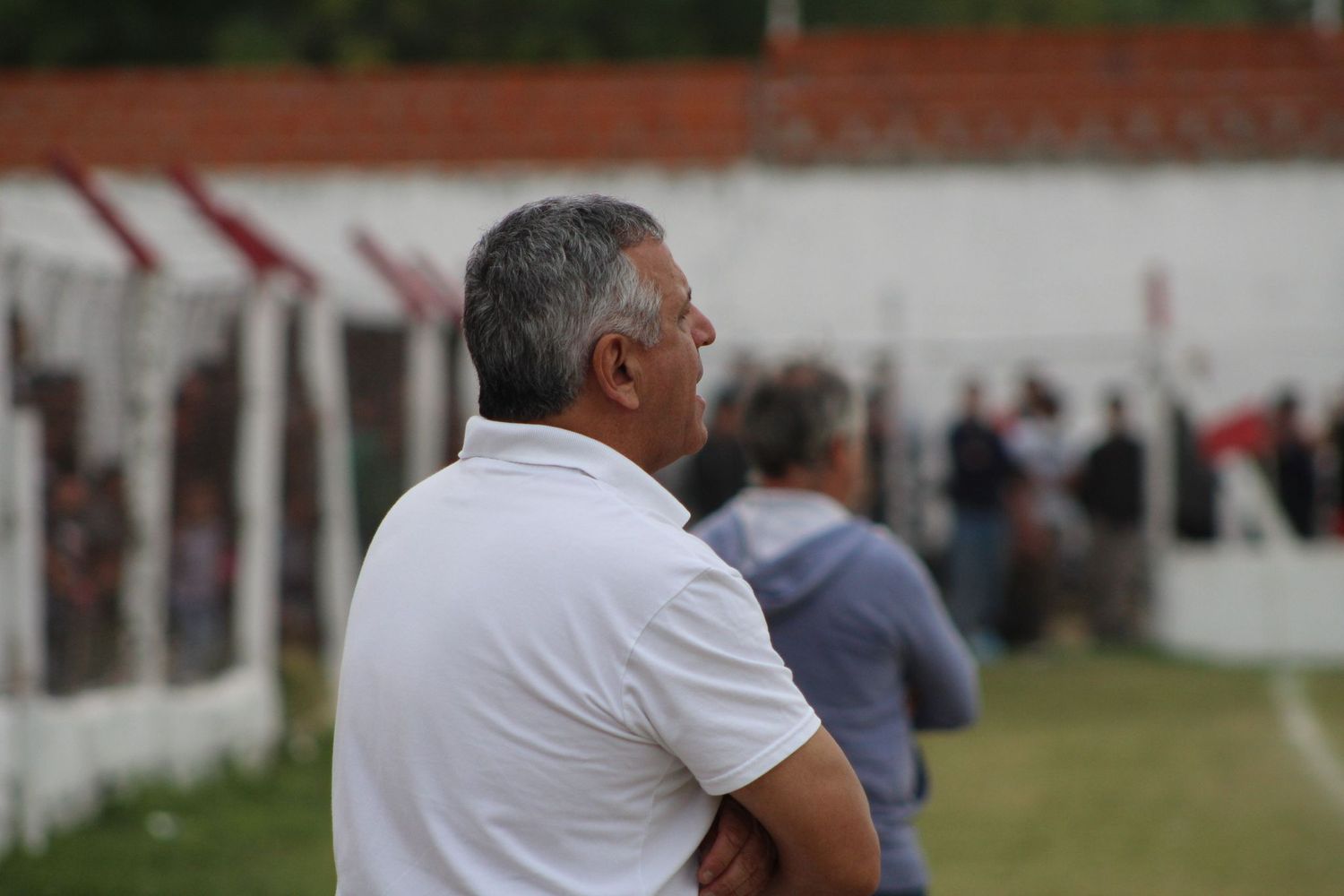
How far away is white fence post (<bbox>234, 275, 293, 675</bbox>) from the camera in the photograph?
934 centimetres

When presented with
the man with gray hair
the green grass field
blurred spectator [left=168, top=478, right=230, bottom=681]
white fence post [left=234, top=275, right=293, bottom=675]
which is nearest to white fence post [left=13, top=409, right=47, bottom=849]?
the green grass field

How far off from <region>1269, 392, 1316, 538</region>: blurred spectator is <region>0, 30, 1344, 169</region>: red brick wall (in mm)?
4000

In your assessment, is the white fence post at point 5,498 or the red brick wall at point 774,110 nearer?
the white fence post at point 5,498

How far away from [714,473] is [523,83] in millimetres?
6375

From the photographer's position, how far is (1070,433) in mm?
17391

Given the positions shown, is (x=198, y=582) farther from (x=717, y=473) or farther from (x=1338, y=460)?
(x=1338, y=460)

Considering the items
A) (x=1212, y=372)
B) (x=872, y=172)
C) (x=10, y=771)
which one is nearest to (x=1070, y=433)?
(x=1212, y=372)

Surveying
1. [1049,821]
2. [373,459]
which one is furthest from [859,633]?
[373,459]

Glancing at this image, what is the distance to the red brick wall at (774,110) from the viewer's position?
1839 cm

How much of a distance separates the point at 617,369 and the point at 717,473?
1173cm

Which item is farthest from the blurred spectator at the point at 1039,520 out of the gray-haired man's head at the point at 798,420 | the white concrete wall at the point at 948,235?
the gray-haired man's head at the point at 798,420

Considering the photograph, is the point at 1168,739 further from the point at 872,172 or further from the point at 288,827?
the point at 872,172

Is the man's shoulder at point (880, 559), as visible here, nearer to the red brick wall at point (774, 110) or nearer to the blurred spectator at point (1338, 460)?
the blurred spectator at point (1338, 460)

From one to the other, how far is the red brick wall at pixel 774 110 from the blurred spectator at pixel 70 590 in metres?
11.3
